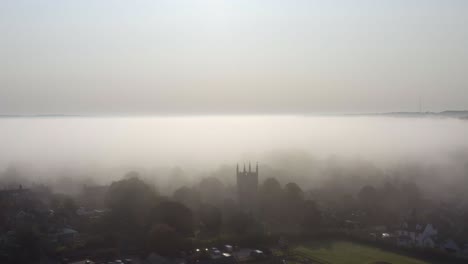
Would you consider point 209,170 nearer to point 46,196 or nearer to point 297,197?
point 46,196

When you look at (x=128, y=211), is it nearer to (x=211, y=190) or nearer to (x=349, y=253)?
(x=211, y=190)

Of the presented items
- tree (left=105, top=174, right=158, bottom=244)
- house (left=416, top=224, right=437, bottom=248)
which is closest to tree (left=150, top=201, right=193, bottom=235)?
tree (left=105, top=174, right=158, bottom=244)

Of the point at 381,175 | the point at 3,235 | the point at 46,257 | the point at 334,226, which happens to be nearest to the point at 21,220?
the point at 3,235

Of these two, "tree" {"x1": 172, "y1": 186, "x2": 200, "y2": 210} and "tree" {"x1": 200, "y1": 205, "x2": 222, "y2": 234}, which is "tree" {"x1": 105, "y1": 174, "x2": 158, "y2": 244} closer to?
"tree" {"x1": 172, "y1": 186, "x2": 200, "y2": 210}

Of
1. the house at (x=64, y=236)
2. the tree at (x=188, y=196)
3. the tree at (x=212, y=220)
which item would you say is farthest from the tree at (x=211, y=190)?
the house at (x=64, y=236)

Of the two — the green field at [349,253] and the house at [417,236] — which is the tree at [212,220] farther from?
the house at [417,236]

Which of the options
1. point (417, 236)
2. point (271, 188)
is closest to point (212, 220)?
point (271, 188)

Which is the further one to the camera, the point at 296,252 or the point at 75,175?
the point at 75,175

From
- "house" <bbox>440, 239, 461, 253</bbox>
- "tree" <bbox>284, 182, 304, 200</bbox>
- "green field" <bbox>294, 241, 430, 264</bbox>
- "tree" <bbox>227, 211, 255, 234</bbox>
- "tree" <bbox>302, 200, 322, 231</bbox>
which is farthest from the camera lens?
"tree" <bbox>284, 182, 304, 200</bbox>
